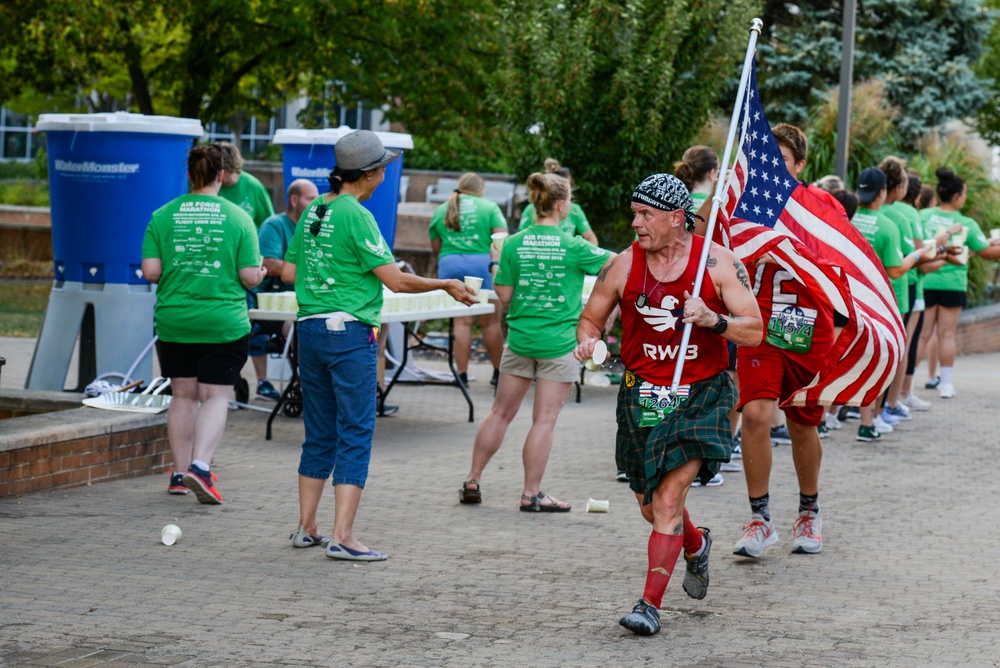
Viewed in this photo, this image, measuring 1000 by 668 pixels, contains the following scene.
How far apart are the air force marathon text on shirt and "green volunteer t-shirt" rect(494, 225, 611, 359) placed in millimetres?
→ 1558

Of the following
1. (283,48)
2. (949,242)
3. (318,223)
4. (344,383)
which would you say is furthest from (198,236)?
(283,48)

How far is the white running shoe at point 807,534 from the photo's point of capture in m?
7.13

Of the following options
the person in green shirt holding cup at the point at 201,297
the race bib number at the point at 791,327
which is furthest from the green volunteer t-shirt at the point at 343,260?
the race bib number at the point at 791,327

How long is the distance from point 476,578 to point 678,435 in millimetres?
1298

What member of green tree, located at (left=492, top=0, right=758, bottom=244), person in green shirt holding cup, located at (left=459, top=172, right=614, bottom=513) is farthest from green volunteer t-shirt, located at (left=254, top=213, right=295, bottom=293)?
green tree, located at (left=492, top=0, right=758, bottom=244)

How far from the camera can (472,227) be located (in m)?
13.1

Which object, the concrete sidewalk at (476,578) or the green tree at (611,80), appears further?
the green tree at (611,80)

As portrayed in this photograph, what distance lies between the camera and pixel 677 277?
18.7ft

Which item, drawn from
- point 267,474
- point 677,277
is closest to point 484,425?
point 267,474

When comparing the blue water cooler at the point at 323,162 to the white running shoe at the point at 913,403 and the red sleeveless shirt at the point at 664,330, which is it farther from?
the red sleeveless shirt at the point at 664,330

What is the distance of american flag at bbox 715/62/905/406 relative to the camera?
648cm

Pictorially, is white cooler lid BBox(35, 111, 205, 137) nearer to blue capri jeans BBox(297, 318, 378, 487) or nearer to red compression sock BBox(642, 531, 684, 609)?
blue capri jeans BBox(297, 318, 378, 487)

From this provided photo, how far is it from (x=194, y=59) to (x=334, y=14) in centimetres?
264

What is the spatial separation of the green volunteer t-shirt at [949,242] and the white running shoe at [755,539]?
234 inches
